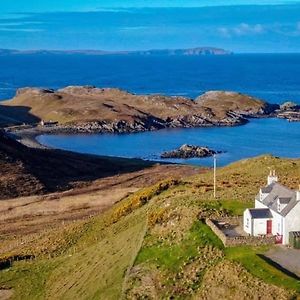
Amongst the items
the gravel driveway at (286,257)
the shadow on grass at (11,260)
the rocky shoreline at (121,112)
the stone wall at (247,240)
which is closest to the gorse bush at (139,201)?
the shadow on grass at (11,260)

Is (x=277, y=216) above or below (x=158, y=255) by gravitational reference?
above

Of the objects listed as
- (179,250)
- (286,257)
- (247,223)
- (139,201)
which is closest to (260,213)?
(247,223)

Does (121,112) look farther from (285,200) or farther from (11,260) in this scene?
(285,200)

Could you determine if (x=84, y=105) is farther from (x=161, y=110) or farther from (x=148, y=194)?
(x=148, y=194)

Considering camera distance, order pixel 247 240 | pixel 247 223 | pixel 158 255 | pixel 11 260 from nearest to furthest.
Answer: pixel 247 240, pixel 158 255, pixel 247 223, pixel 11 260

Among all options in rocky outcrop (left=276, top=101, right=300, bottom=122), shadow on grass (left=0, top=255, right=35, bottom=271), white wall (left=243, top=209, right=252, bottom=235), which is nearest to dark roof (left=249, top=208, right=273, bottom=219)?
white wall (left=243, top=209, right=252, bottom=235)

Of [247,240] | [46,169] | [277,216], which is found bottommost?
[46,169]

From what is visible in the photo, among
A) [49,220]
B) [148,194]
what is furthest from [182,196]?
[49,220]

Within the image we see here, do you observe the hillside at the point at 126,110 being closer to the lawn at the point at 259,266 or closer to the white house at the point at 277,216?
the white house at the point at 277,216
